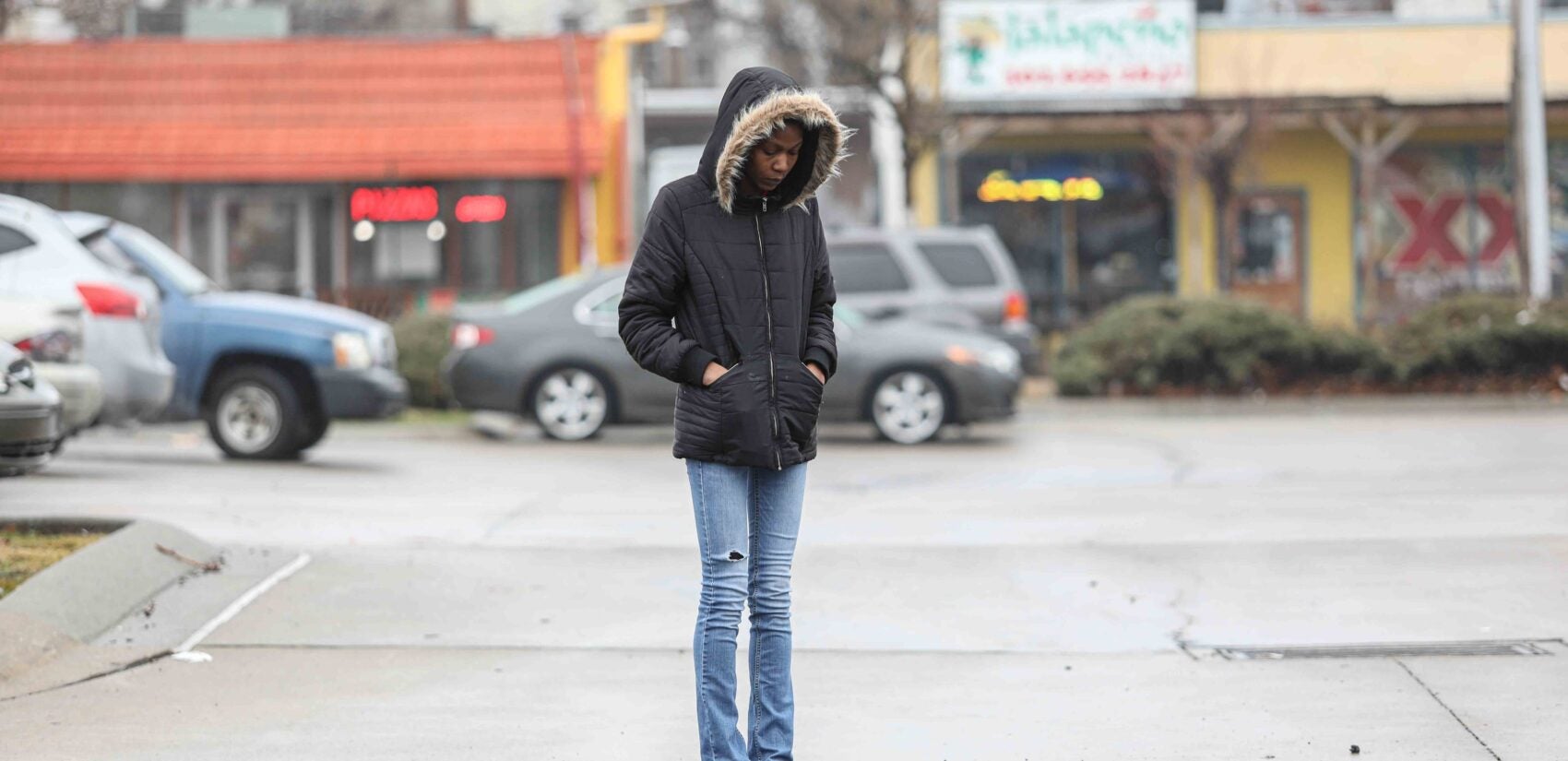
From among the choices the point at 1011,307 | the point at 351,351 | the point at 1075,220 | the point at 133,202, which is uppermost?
the point at 133,202

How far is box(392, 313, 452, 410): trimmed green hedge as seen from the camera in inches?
752

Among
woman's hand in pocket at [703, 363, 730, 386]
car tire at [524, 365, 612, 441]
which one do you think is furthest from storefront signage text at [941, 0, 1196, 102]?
woman's hand in pocket at [703, 363, 730, 386]

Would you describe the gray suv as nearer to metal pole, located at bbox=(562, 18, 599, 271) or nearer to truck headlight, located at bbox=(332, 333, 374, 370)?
truck headlight, located at bbox=(332, 333, 374, 370)

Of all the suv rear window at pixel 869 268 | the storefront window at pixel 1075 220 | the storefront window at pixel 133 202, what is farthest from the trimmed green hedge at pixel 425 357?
the storefront window at pixel 1075 220

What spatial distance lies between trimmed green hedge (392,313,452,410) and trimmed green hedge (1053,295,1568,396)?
6.07m

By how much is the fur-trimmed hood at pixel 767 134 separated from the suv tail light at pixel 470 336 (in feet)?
38.0

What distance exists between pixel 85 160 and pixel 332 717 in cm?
2163

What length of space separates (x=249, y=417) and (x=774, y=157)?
998cm

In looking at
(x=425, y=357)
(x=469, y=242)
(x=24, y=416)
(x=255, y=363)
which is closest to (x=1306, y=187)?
(x=469, y=242)

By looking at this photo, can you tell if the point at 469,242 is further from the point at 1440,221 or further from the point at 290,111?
the point at 1440,221

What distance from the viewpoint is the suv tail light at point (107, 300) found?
12156 millimetres

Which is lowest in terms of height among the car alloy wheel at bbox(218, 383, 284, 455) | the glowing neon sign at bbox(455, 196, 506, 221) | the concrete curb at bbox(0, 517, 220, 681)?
the concrete curb at bbox(0, 517, 220, 681)

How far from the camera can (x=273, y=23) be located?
28609 mm

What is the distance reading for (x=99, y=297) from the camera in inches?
480
